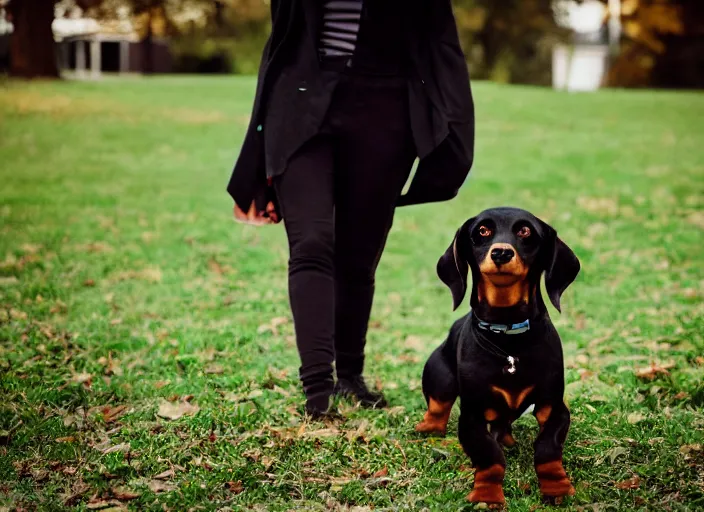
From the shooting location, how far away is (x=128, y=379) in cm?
475

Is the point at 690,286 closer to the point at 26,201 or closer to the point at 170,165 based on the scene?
the point at 26,201

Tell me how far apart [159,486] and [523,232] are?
5.49ft

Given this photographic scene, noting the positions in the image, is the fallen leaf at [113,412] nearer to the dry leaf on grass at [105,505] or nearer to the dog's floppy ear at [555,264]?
the dry leaf on grass at [105,505]

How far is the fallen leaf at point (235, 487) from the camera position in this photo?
337 cm

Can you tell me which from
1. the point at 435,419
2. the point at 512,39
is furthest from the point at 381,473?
the point at 512,39

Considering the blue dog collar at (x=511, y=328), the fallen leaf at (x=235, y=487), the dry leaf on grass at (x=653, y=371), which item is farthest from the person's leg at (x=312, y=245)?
the dry leaf on grass at (x=653, y=371)

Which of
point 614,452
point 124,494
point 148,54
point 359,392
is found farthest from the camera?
point 148,54

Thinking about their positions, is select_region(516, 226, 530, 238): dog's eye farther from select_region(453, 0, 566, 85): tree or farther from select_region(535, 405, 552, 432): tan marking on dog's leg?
select_region(453, 0, 566, 85): tree

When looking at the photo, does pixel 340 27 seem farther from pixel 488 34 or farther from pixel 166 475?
pixel 488 34

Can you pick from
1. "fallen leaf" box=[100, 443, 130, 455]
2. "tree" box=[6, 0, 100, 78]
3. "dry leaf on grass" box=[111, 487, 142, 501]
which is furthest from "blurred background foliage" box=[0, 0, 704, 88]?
"dry leaf on grass" box=[111, 487, 142, 501]

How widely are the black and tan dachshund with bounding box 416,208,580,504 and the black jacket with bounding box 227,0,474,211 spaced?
2.47ft

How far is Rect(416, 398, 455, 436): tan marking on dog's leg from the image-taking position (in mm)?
3822

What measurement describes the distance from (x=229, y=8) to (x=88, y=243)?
34612 mm

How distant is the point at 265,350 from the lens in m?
5.44
